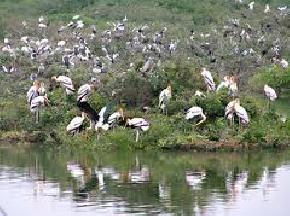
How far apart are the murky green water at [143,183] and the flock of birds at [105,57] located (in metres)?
1.46

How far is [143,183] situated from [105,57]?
18.1 meters

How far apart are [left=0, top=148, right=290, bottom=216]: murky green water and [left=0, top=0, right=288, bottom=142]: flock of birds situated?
1465mm

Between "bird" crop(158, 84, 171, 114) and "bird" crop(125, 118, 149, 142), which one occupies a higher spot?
"bird" crop(158, 84, 171, 114)

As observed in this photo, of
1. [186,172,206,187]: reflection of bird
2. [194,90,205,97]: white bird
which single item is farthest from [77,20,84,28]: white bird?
[186,172,206,187]: reflection of bird

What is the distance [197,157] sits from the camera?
2453 centimetres

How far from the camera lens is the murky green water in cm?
1858

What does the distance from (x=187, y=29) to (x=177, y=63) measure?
22586 millimetres

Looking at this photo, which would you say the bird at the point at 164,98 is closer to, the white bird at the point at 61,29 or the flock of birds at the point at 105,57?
the flock of birds at the point at 105,57

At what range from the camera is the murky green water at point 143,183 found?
1858 cm

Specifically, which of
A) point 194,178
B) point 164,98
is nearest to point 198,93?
point 164,98

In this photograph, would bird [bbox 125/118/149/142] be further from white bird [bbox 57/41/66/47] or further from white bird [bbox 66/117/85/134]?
white bird [bbox 57/41/66/47]

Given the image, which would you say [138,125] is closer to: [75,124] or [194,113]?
[194,113]

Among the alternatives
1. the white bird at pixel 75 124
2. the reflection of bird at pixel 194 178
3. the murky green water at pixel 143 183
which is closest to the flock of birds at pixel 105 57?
the white bird at pixel 75 124

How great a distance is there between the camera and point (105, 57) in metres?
38.9
